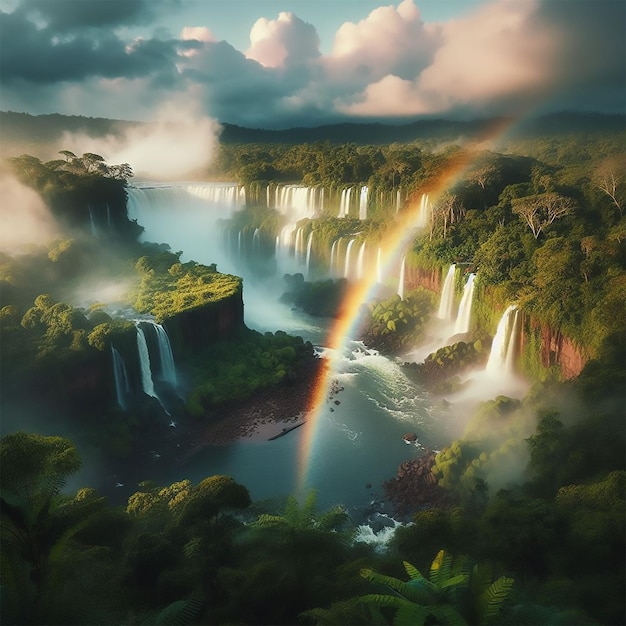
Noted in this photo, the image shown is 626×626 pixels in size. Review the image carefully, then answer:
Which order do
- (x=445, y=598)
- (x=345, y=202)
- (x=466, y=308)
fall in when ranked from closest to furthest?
(x=445, y=598), (x=466, y=308), (x=345, y=202)

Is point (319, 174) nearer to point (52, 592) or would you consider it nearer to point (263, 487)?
point (263, 487)

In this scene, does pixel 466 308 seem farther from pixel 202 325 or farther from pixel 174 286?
pixel 174 286

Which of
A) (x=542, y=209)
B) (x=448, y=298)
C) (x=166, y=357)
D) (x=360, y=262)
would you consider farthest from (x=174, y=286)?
(x=542, y=209)

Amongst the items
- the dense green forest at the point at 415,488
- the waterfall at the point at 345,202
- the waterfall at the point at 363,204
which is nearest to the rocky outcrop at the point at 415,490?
the dense green forest at the point at 415,488

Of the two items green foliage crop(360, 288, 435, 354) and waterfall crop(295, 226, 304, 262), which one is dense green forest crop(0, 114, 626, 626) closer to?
green foliage crop(360, 288, 435, 354)

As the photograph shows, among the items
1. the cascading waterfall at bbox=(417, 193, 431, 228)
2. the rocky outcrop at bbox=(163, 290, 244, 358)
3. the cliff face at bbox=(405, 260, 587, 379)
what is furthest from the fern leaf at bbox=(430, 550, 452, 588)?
the cascading waterfall at bbox=(417, 193, 431, 228)

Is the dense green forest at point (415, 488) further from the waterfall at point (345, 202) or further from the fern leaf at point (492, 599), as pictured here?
the waterfall at point (345, 202)
